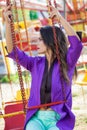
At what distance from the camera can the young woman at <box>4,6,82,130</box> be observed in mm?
2762

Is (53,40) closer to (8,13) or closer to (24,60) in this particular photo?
(24,60)

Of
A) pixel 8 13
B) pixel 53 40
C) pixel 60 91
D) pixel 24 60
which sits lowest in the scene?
pixel 60 91

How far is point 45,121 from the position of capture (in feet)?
9.02

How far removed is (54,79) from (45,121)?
27 cm

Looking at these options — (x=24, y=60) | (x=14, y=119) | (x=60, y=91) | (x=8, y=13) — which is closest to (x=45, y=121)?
(x=60, y=91)

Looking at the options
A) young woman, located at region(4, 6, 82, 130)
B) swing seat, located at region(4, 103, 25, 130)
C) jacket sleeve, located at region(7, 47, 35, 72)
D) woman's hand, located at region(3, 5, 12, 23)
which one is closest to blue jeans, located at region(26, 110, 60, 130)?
young woman, located at region(4, 6, 82, 130)

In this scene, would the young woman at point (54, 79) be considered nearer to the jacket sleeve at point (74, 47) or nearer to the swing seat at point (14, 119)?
the jacket sleeve at point (74, 47)

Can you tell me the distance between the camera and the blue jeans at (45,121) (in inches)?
108

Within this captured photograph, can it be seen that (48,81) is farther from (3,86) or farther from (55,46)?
(3,86)

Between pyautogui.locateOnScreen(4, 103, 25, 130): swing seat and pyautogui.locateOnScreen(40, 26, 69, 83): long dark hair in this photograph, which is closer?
pyautogui.locateOnScreen(40, 26, 69, 83): long dark hair

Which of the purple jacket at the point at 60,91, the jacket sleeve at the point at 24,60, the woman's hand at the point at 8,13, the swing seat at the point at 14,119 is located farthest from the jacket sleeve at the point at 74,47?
the swing seat at the point at 14,119

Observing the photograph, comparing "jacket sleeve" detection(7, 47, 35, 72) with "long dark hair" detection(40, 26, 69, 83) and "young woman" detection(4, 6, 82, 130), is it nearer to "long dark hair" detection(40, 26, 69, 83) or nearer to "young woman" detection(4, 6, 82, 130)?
"young woman" detection(4, 6, 82, 130)

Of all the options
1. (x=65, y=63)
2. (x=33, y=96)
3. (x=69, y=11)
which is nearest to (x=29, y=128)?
(x=33, y=96)

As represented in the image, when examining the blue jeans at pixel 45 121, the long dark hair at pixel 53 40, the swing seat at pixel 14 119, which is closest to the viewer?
the blue jeans at pixel 45 121
